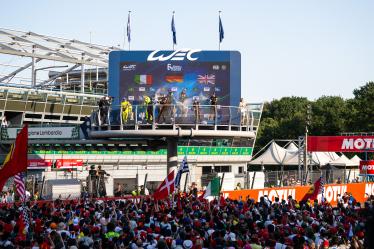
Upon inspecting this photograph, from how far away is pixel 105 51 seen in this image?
219 feet

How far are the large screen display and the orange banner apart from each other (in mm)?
4619

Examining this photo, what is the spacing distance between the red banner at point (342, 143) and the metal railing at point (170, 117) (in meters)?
12.0

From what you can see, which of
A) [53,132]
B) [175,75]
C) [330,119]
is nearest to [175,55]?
[175,75]

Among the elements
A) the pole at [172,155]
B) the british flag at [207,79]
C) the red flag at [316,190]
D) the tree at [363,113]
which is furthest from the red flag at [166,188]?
the tree at [363,113]

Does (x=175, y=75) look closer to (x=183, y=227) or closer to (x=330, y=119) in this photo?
(x=183, y=227)

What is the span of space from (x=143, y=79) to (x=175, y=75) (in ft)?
5.20

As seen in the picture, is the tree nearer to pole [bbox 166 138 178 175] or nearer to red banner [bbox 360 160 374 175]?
red banner [bbox 360 160 374 175]

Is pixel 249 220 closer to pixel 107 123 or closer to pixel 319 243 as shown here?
pixel 319 243

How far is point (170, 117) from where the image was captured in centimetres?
3189

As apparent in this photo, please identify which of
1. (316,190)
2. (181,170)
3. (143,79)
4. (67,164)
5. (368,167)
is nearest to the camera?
(181,170)

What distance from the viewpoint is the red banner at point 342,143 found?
42625mm

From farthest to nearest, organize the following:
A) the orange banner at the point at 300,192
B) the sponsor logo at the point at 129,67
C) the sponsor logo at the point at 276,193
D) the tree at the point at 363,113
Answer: the tree at the point at 363,113
the sponsor logo at the point at 276,193
the orange banner at the point at 300,192
the sponsor logo at the point at 129,67

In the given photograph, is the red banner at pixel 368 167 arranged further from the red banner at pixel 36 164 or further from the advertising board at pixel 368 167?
the red banner at pixel 36 164

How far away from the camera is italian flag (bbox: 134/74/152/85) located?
33.7 m
